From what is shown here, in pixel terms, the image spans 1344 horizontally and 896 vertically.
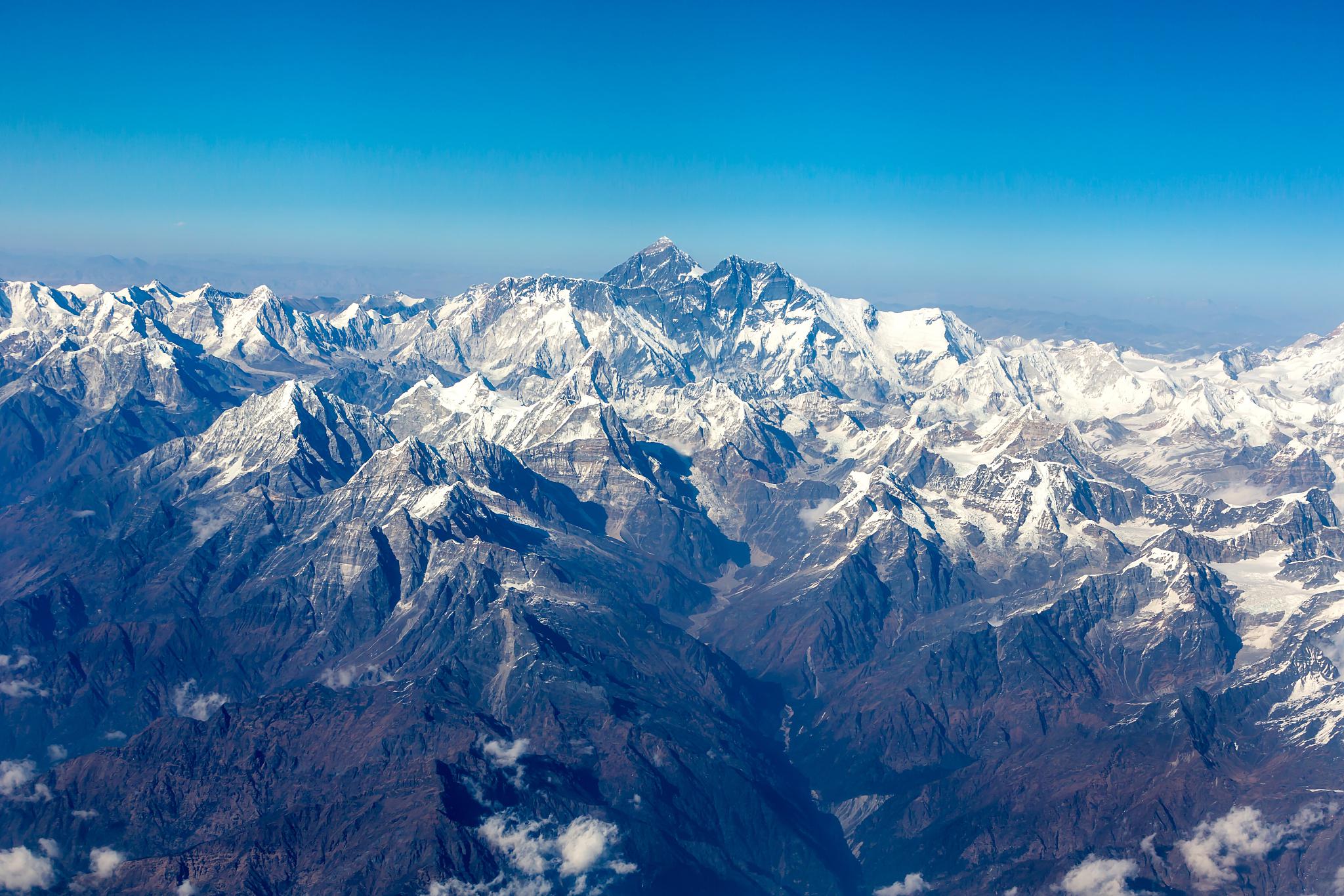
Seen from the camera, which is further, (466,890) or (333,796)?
(333,796)

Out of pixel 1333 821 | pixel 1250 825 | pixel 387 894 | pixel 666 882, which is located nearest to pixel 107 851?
pixel 387 894

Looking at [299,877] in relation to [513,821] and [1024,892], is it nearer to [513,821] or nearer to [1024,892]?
[513,821]

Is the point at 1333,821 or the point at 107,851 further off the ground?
the point at 1333,821

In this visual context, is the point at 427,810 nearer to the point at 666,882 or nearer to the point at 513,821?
the point at 513,821

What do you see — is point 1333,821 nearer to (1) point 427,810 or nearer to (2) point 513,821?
(2) point 513,821

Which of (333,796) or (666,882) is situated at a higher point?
(333,796)

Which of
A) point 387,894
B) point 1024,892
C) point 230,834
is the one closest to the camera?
point 387,894

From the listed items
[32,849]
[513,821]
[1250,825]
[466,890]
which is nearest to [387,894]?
[466,890]

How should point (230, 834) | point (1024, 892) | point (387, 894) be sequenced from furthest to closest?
1. point (1024, 892)
2. point (230, 834)
3. point (387, 894)

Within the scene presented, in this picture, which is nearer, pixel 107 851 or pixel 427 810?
pixel 427 810
